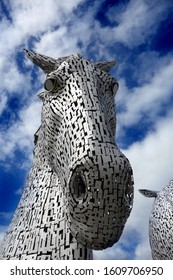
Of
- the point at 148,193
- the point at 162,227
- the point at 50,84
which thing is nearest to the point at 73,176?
the point at 50,84

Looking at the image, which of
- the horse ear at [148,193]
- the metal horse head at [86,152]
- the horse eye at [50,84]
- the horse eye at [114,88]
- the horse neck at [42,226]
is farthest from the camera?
the horse ear at [148,193]

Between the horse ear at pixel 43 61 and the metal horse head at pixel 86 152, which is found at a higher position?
the horse ear at pixel 43 61

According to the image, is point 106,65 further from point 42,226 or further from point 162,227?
point 162,227

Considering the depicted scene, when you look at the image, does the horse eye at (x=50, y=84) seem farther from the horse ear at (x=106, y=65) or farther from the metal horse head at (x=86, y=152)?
the horse ear at (x=106, y=65)

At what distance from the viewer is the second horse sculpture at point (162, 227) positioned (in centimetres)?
519

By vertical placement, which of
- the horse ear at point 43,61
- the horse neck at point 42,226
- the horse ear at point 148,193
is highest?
the horse ear at point 148,193

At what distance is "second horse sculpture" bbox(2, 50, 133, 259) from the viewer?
1.72 meters

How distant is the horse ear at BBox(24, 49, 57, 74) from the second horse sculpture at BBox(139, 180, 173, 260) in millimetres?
3510

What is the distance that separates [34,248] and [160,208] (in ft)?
13.0

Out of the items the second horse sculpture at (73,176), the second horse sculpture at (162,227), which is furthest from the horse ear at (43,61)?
the second horse sculpture at (162,227)

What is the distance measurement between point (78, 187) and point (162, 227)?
12.7ft

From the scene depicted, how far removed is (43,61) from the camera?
2.50m

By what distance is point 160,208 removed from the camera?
570 centimetres
